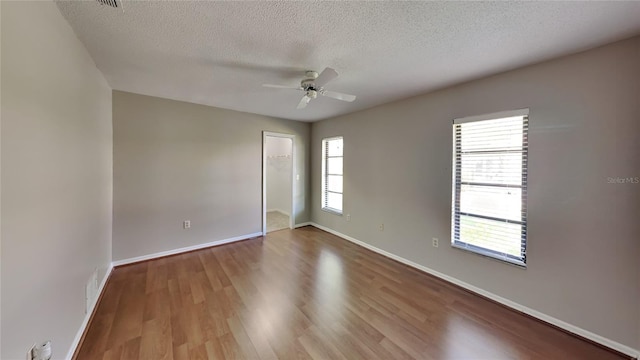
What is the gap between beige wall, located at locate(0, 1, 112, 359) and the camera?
1003 millimetres

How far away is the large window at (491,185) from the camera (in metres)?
2.21

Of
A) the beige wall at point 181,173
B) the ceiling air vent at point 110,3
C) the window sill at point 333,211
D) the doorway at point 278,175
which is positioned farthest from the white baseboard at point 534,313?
the ceiling air vent at point 110,3

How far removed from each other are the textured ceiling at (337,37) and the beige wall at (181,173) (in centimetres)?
78

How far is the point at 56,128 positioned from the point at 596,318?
4.30 meters

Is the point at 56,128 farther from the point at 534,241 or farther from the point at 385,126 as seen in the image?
the point at 534,241

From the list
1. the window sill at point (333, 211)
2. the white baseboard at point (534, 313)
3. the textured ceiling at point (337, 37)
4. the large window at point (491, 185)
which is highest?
the textured ceiling at point (337, 37)

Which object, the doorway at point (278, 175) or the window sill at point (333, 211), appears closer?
the window sill at point (333, 211)

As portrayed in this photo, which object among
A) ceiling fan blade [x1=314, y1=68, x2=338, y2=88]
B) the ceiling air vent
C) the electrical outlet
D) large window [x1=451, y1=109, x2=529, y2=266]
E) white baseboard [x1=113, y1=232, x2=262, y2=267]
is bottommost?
white baseboard [x1=113, y1=232, x2=262, y2=267]

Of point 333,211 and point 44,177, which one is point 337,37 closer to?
point 44,177

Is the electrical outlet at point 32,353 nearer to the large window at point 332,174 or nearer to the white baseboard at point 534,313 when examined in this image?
the white baseboard at point 534,313

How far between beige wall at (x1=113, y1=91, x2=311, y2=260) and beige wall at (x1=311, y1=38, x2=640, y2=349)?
10.2 feet

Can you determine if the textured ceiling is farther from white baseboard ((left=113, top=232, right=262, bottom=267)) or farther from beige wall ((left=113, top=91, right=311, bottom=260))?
white baseboard ((left=113, top=232, right=262, bottom=267))

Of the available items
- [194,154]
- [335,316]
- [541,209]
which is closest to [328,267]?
[335,316]

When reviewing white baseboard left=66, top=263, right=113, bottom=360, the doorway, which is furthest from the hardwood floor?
the doorway
